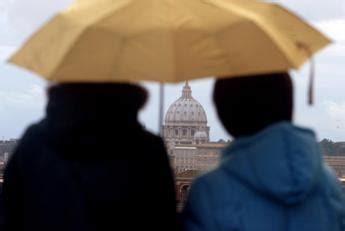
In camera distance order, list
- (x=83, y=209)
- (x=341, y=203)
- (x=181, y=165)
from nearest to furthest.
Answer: (x=83, y=209), (x=341, y=203), (x=181, y=165)

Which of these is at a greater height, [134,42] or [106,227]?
[134,42]

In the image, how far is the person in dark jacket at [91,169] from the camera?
10.1 ft

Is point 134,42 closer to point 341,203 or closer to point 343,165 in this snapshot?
point 341,203

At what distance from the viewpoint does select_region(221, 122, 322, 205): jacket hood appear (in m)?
3.12

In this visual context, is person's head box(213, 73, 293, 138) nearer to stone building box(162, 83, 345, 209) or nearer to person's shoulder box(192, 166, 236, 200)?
person's shoulder box(192, 166, 236, 200)

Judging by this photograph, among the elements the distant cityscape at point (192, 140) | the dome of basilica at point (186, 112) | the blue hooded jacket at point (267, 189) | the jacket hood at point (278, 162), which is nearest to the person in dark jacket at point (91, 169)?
the blue hooded jacket at point (267, 189)

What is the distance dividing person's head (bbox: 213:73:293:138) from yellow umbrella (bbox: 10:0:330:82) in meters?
0.07

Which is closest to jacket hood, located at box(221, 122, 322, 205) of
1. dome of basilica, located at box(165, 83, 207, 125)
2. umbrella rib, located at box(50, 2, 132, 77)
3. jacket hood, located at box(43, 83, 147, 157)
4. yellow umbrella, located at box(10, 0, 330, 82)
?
yellow umbrella, located at box(10, 0, 330, 82)

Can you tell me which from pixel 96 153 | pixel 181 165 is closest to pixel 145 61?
pixel 96 153

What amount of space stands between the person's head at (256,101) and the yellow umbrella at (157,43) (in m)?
0.07

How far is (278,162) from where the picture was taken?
314cm

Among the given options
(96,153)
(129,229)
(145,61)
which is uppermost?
(145,61)

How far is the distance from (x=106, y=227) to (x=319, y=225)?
655 mm

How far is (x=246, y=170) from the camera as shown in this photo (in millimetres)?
3166
